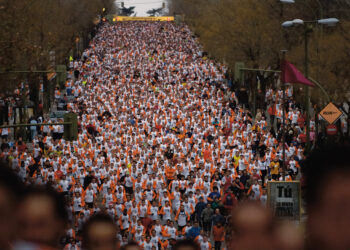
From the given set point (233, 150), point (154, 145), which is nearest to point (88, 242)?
point (233, 150)

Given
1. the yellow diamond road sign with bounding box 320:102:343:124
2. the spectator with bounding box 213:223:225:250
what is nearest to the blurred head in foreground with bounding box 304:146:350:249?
the spectator with bounding box 213:223:225:250

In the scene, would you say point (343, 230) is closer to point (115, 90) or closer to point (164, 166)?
point (164, 166)

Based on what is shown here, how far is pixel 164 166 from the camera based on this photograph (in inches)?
930

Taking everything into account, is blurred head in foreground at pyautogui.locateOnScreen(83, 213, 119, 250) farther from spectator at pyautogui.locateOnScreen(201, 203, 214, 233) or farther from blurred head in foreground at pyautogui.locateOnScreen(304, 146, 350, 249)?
spectator at pyautogui.locateOnScreen(201, 203, 214, 233)

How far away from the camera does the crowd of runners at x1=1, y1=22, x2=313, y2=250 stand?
59.1 feet

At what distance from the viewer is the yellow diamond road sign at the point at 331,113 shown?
23.7m

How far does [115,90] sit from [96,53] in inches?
1055

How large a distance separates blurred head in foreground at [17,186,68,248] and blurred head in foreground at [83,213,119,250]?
0.25m

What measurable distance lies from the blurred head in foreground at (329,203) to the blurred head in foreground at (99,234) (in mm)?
1027

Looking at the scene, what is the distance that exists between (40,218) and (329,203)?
3.47 ft

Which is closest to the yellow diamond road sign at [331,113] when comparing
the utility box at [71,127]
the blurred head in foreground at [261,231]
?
the utility box at [71,127]

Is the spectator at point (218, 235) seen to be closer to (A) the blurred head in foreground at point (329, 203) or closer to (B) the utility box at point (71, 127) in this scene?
(B) the utility box at point (71, 127)

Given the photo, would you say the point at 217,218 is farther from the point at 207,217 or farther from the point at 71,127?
the point at 71,127

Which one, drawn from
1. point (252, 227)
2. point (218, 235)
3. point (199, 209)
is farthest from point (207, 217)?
point (252, 227)
